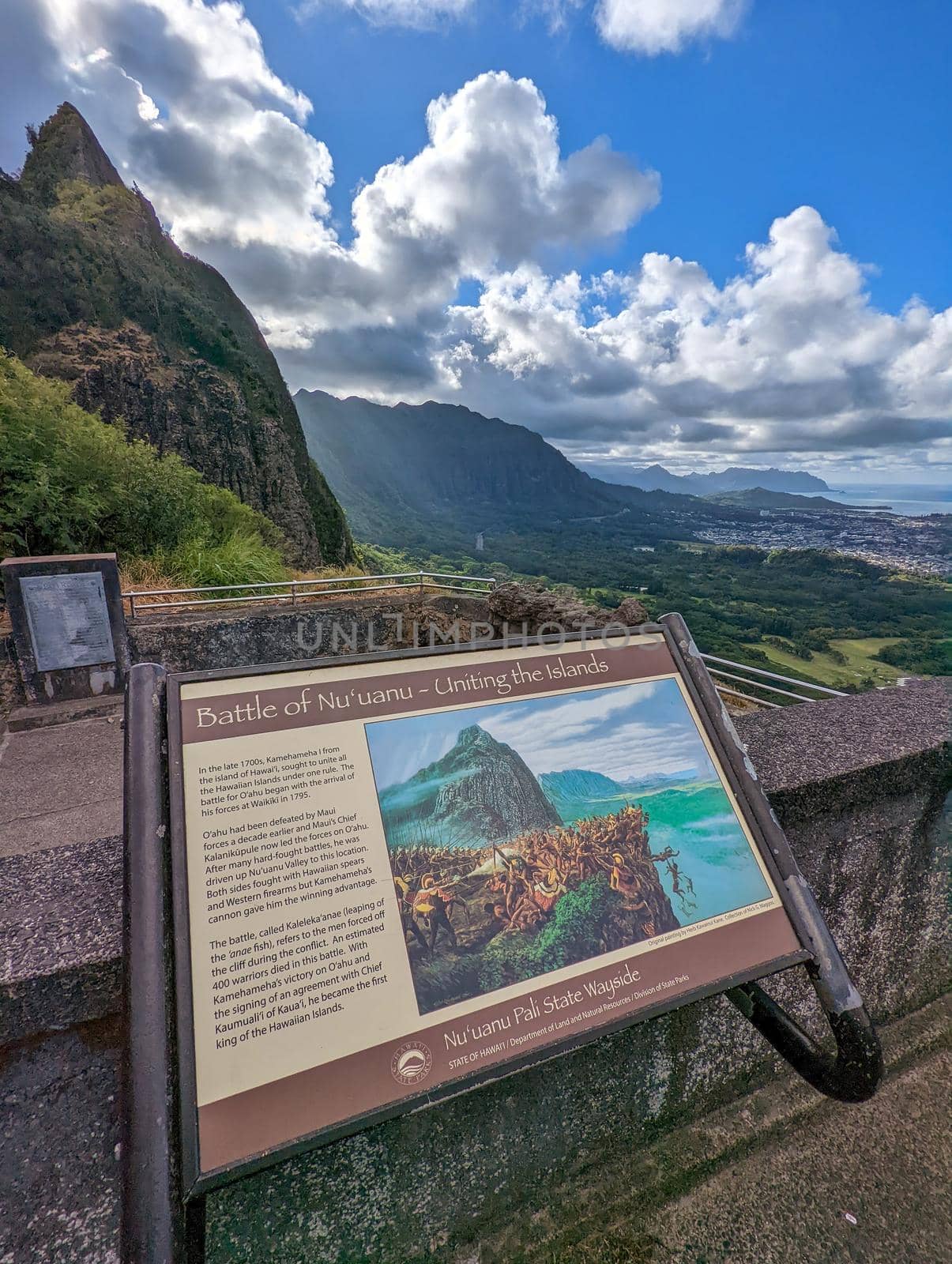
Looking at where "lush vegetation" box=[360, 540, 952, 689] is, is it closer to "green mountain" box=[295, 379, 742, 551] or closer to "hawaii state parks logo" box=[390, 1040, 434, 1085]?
"hawaii state parks logo" box=[390, 1040, 434, 1085]

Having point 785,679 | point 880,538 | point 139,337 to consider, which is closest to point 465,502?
point 139,337

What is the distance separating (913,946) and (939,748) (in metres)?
0.85

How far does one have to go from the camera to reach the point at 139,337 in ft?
94.3

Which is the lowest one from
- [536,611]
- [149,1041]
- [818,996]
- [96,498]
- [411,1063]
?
[536,611]

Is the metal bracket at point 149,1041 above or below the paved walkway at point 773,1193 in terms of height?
above

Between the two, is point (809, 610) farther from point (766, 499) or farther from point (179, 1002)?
point (766, 499)

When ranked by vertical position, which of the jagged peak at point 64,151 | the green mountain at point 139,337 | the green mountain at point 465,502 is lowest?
the green mountain at point 465,502

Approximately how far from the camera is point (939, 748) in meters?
2.10

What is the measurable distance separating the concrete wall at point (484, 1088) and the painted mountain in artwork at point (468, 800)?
662 millimetres

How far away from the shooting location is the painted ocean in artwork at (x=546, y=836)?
1.18 m

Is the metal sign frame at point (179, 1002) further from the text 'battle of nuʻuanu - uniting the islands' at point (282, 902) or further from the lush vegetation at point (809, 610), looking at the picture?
the lush vegetation at point (809, 610)

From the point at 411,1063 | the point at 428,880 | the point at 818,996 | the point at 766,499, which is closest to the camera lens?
the point at 411,1063

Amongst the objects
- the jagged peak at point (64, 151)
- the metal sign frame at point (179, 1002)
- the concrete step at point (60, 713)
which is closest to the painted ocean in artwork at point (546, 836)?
the metal sign frame at point (179, 1002)

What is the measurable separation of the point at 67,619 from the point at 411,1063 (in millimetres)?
6328
